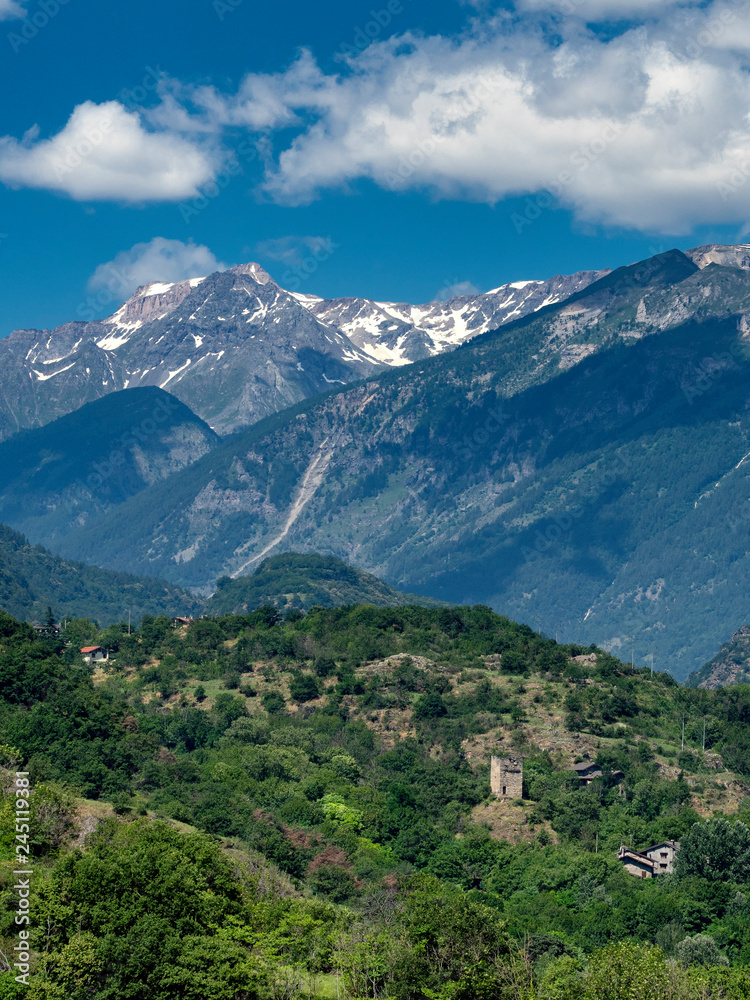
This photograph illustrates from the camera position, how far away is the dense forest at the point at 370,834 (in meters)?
84.4

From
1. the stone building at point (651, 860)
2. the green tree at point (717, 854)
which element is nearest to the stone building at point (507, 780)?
the stone building at point (651, 860)

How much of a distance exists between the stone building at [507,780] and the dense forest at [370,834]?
1.54 m

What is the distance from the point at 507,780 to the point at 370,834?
2212cm

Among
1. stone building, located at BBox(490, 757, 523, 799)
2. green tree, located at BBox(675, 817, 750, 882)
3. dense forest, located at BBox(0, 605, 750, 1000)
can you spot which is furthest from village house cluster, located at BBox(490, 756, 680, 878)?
green tree, located at BBox(675, 817, 750, 882)

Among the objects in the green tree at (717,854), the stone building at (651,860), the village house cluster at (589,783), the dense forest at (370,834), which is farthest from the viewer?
the village house cluster at (589,783)

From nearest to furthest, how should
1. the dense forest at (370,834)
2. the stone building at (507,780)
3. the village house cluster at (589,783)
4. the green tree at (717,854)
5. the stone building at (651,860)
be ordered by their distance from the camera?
the dense forest at (370,834)
the green tree at (717,854)
the stone building at (651,860)
the village house cluster at (589,783)
the stone building at (507,780)

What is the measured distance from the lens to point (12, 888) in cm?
8488

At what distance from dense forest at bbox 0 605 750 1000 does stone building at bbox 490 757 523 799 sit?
5.04 feet

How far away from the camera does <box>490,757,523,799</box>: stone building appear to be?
156 metres

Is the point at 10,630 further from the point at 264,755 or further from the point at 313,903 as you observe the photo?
the point at 313,903

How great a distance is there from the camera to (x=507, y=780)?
15688cm

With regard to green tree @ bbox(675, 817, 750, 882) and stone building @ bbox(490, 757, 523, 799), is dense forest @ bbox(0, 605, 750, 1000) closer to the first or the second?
green tree @ bbox(675, 817, 750, 882)

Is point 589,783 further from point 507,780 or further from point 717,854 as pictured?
point 717,854

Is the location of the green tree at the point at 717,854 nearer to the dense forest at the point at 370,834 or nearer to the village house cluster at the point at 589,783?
the dense forest at the point at 370,834
